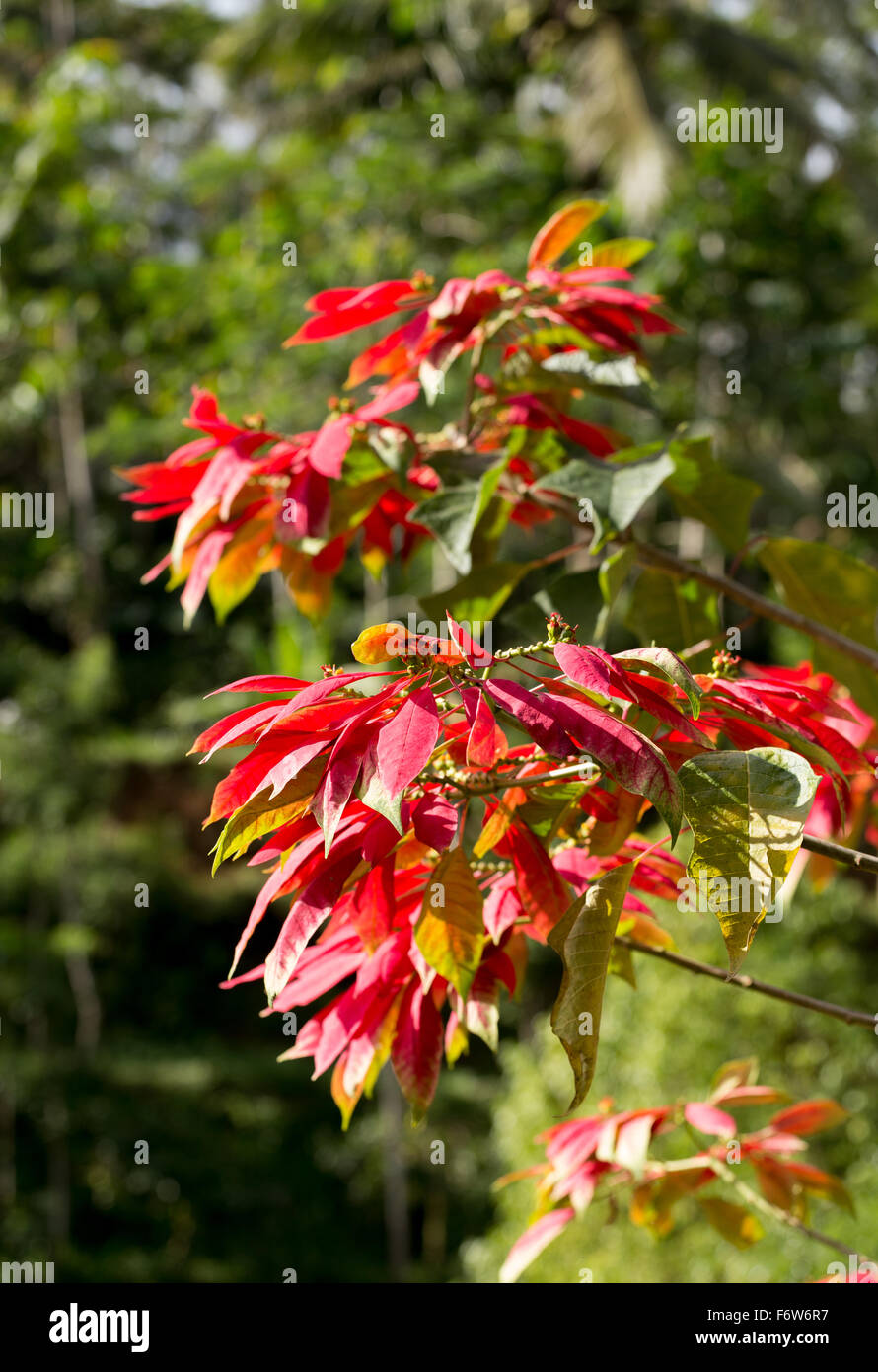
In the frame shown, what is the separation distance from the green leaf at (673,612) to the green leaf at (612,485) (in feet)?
0.39

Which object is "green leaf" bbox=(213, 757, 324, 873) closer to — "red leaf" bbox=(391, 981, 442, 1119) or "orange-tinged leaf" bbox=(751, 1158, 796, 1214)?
"red leaf" bbox=(391, 981, 442, 1119)

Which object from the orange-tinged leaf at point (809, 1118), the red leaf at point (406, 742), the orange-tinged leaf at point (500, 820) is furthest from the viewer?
the orange-tinged leaf at point (809, 1118)

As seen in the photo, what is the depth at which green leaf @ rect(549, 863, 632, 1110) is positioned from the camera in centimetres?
41

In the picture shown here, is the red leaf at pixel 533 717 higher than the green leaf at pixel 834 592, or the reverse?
the green leaf at pixel 834 592

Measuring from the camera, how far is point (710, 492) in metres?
0.71

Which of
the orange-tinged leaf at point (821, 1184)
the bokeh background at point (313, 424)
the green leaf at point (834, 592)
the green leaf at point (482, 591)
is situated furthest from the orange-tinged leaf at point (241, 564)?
the bokeh background at point (313, 424)

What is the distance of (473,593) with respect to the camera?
69cm

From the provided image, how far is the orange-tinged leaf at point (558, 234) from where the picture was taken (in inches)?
28.9

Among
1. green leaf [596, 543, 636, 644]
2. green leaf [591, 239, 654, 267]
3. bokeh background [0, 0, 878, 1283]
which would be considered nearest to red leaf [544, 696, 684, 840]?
green leaf [596, 543, 636, 644]

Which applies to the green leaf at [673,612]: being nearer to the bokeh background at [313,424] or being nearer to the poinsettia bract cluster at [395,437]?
the poinsettia bract cluster at [395,437]

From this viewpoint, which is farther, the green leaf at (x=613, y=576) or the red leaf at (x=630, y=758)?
the green leaf at (x=613, y=576)

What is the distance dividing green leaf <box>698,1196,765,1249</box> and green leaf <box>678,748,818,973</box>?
49 cm

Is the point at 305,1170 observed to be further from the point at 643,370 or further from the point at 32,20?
the point at 32,20

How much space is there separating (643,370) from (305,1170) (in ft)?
13.9
